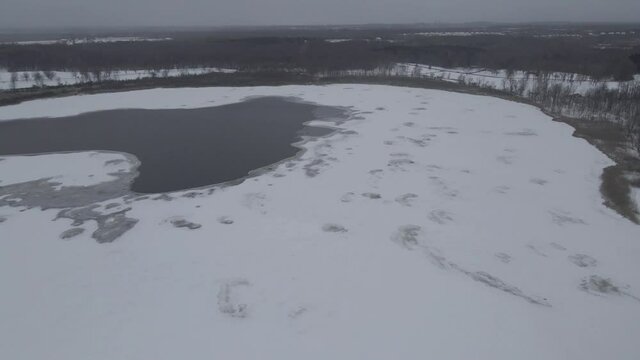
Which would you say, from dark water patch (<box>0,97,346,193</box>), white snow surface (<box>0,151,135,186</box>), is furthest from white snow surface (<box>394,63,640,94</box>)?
white snow surface (<box>0,151,135,186</box>)

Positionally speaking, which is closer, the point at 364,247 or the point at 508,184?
the point at 364,247

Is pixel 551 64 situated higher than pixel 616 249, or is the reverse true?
pixel 551 64

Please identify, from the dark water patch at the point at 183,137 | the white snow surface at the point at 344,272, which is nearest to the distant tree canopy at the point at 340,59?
the dark water patch at the point at 183,137

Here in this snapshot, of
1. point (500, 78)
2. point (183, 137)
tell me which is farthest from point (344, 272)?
point (500, 78)

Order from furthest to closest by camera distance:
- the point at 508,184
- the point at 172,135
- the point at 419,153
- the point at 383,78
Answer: the point at 383,78
the point at 172,135
the point at 419,153
the point at 508,184

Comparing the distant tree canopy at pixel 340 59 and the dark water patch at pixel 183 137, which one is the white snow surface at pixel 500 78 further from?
the dark water patch at pixel 183 137

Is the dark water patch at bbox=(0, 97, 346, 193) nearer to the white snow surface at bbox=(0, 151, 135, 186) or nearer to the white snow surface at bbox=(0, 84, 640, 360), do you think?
the white snow surface at bbox=(0, 151, 135, 186)

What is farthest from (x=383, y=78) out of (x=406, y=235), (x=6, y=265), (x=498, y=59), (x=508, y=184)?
(x=6, y=265)

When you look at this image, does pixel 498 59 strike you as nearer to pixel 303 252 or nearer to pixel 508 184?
pixel 508 184
